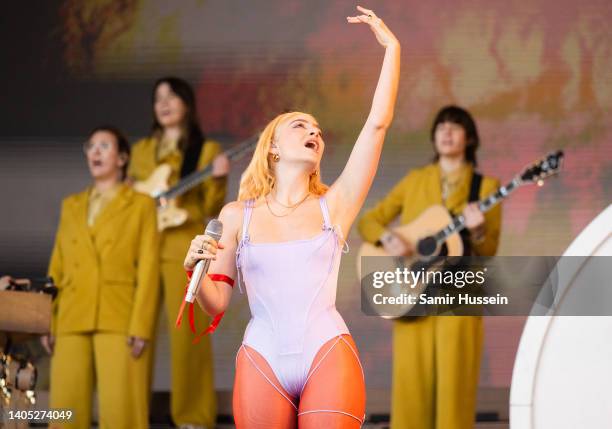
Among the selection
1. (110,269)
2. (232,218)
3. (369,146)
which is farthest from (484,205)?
(232,218)

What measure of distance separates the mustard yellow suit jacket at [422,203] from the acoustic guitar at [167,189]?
0.90 meters

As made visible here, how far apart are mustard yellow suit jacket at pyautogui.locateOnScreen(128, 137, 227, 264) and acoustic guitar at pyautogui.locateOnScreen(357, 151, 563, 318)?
1003 millimetres

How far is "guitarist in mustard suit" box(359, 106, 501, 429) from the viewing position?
5133 millimetres

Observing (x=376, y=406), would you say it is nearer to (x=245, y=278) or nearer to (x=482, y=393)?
(x=482, y=393)

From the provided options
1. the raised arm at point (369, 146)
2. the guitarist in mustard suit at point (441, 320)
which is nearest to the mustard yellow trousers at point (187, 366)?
the guitarist in mustard suit at point (441, 320)

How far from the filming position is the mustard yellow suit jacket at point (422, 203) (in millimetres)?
5512

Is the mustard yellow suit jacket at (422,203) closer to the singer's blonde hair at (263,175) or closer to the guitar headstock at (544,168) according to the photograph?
the guitar headstock at (544,168)

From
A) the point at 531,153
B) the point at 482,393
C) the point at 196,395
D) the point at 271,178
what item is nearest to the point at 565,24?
the point at 531,153

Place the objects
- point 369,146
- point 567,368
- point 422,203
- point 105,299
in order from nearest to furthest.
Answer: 1. point 567,368
2. point 369,146
3. point 105,299
4. point 422,203

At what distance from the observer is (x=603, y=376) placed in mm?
2893

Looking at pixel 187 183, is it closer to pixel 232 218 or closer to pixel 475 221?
pixel 475 221

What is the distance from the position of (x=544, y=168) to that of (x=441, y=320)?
1.05 m

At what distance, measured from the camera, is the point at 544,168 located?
556 cm

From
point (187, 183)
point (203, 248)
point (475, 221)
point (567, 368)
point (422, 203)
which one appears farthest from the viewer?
point (187, 183)
